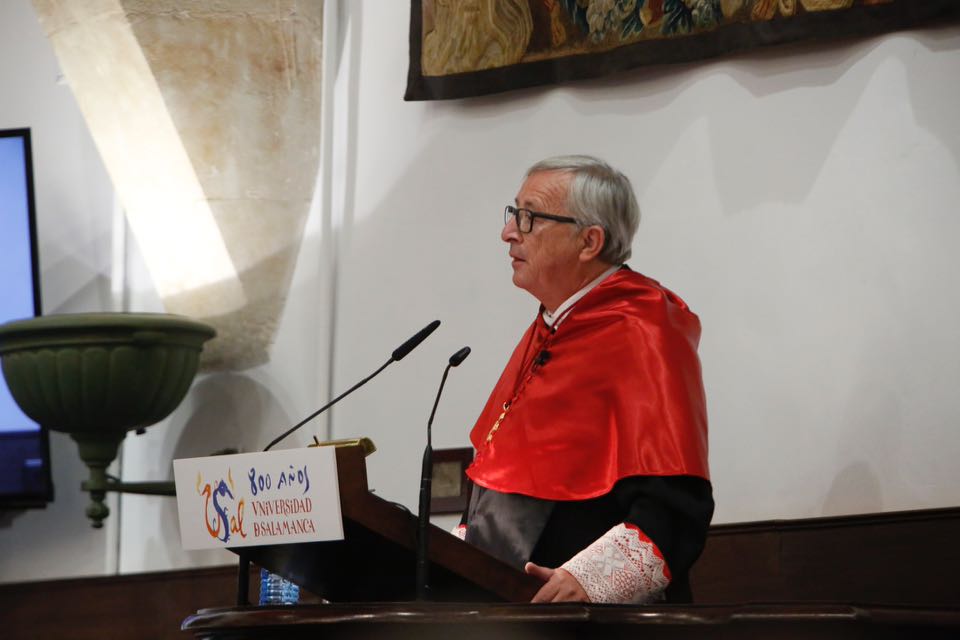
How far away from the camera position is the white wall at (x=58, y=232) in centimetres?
494

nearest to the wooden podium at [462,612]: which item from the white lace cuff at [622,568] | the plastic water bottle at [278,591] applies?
the white lace cuff at [622,568]

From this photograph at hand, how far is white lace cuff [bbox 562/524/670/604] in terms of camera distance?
2407 millimetres

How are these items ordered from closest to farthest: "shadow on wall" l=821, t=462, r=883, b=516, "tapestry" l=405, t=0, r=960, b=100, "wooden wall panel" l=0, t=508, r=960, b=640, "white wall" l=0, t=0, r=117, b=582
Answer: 1. "wooden wall panel" l=0, t=508, r=960, b=640
2. "shadow on wall" l=821, t=462, r=883, b=516
3. "tapestry" l=405, t=0, r=960, b=100
4. "white wall" l=0, t=0, r=117, b=582

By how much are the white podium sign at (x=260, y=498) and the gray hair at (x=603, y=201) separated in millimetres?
1166

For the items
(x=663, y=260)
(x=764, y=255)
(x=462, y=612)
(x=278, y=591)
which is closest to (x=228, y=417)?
(x=278, y=591)

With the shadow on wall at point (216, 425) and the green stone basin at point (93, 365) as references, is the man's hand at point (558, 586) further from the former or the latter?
the shadow on wall at point (216, 425)

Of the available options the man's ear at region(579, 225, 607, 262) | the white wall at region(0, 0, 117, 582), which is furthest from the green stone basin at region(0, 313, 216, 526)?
the man's ear at region(579, 225, 607, 262)

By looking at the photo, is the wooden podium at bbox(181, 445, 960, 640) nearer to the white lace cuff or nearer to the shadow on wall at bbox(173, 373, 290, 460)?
the white lace cuff

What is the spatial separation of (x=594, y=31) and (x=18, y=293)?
239cm

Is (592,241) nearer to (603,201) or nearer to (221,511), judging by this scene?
(603,201)

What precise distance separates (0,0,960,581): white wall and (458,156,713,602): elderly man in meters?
0.87

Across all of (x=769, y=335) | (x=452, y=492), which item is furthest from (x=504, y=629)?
(x=452, y=492)

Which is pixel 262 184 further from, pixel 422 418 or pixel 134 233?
pixel 422 418

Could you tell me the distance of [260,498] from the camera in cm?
211
